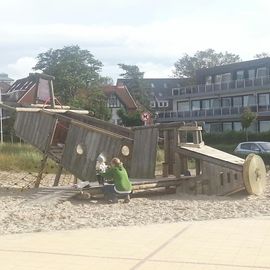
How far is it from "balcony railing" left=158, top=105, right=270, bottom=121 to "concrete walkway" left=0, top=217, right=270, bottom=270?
172ft

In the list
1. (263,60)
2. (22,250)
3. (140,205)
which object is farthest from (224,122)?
(22,250)

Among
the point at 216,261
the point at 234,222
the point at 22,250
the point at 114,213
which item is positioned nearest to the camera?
the point at 216,261

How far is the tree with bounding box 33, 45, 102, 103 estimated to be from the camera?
280 ft

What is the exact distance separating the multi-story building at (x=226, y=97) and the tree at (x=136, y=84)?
2459cm

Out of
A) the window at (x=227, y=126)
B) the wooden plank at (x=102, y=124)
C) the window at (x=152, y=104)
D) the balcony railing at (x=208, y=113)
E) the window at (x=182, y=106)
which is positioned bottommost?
the window at (x=227, y=126)

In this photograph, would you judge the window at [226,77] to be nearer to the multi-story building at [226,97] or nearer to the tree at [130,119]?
the multi-story building at [226,97]

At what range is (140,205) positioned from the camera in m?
12.9

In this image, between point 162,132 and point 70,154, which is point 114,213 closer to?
point 162,132

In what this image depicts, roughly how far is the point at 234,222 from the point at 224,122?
57543mm

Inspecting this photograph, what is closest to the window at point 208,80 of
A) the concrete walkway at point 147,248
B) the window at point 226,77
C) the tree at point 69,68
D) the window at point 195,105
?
the window at point 226,77

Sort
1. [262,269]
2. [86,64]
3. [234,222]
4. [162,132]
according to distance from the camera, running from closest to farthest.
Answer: [262,269] < [234,222] < [162,132] < [86,64]

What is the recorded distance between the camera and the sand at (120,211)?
10422 mm

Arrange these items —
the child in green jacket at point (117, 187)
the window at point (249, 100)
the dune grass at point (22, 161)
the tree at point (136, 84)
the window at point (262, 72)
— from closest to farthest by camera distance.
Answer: the child in green jacket at point (117, 187), the dune grass at point (22, 161), the window at point (262, 72), the window at point (249, 100), the tree at point (136, 84)

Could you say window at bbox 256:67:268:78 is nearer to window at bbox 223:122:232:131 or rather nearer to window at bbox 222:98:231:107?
window at bbox 222:98:231:107
